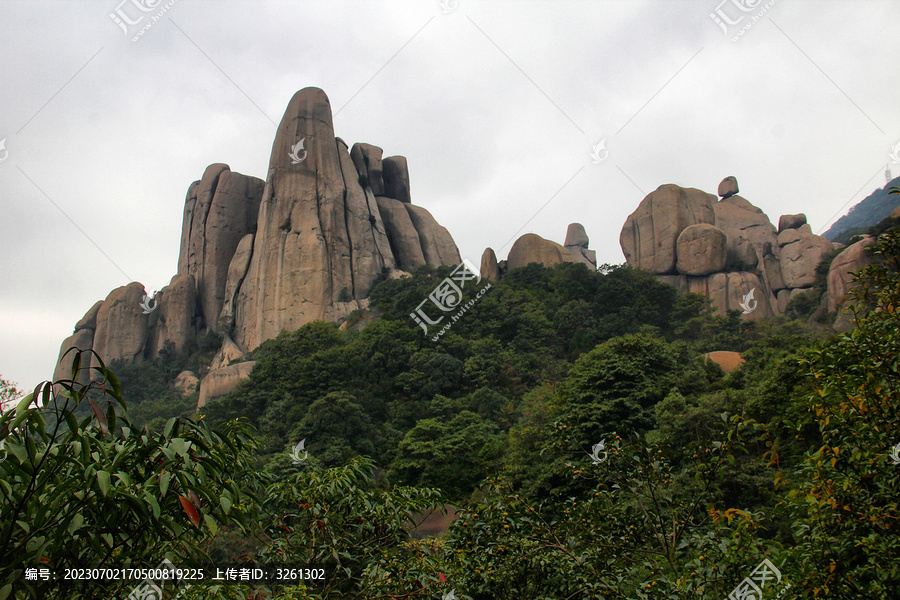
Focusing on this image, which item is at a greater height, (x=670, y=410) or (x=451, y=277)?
(x=451, y=277)

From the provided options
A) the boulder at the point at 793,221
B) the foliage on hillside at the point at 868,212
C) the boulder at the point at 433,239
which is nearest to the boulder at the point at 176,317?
the boulder at the point at 433,239

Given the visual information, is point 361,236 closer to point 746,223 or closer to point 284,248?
point 284,248

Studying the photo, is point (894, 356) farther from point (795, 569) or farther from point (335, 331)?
point (335, 331)

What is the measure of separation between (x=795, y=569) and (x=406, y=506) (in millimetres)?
2351

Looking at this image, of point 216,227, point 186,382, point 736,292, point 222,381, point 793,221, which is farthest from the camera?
point 216,227

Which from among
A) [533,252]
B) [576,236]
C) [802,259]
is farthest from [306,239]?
[576,236]

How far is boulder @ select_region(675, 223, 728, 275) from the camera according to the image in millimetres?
32250

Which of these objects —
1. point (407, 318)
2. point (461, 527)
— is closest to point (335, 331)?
point (407, 318)

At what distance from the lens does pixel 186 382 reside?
33.8 metres

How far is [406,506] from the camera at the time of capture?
14.0ft

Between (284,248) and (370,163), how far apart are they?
9164 mm

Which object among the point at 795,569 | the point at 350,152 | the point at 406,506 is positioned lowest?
the point at 795,569

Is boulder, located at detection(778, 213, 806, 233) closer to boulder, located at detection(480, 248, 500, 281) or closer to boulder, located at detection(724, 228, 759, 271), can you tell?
boulder, located at detection(724, 228, 759, 271)

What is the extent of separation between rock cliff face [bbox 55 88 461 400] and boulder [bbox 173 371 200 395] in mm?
1486
